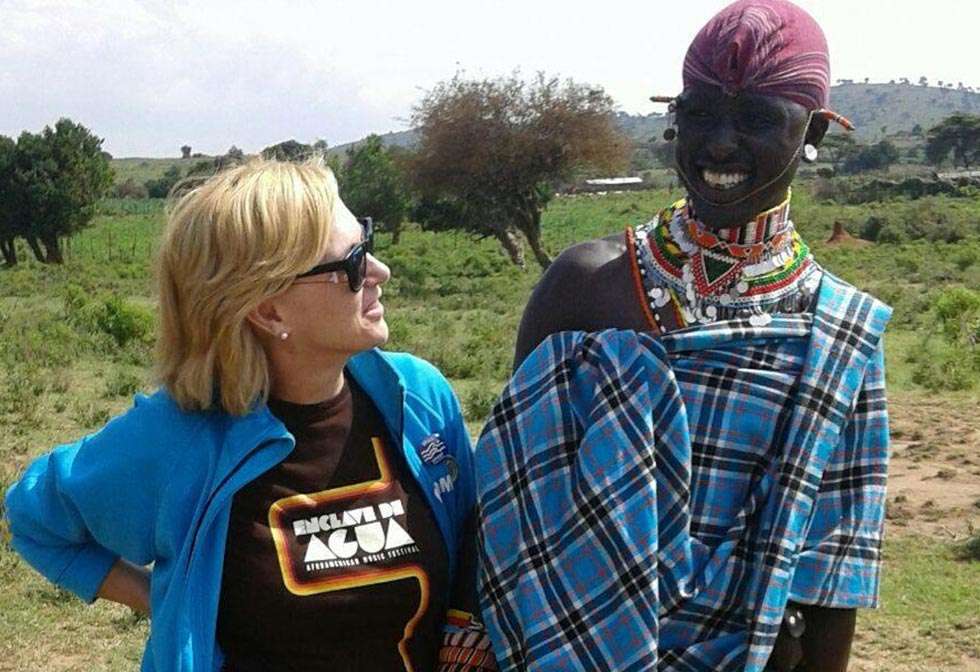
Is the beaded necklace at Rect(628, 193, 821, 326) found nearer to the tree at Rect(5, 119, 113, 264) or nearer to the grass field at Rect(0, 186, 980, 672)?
the grass field at Rect(0, 186, 980, 672)

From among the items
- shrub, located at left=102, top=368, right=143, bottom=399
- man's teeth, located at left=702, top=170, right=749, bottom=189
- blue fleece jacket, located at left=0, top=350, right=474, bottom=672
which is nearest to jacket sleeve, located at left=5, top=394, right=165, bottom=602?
blue fleece jacket, located at left=0, top=350, right=474, bottom=672

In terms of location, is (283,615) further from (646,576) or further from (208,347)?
(646,576)

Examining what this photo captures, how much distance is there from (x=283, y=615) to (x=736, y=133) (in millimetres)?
997

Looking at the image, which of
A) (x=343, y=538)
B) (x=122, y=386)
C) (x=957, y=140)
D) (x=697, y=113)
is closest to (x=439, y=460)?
(x=343, y=538)

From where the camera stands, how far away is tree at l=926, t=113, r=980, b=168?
55.2 metres

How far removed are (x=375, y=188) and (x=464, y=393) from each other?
23837 mm

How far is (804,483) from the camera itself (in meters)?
1.67

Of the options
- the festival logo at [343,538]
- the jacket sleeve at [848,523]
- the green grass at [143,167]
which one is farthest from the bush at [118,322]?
the green grass at [143,167]

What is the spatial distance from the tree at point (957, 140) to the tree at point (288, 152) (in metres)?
57.1

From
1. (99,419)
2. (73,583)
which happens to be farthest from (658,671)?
(99,419)

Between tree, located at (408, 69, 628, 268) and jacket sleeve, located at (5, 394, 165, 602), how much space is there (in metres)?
20.2

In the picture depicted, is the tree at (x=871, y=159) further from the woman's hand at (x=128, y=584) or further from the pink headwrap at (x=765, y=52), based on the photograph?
the woman's hand at (x=128, y=584)

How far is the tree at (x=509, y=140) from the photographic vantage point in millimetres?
22109

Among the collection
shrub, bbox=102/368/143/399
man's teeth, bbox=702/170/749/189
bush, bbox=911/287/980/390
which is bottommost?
bush, bbox=911/287/980/390
